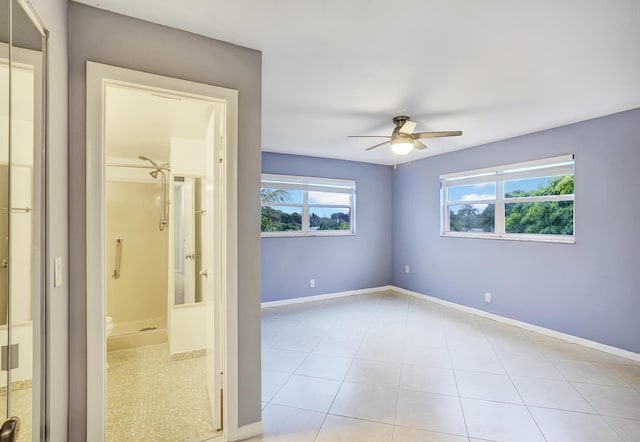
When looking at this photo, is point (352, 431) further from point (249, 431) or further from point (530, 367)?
point (530, 367)

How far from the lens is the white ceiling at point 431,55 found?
157 centimetres

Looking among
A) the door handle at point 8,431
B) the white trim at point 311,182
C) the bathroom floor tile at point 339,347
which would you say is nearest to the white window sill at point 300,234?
the white trim at point 311,182

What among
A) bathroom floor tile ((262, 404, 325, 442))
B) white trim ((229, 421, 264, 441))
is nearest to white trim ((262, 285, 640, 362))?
bathroom floor tile ((262, 404, 325, 442))

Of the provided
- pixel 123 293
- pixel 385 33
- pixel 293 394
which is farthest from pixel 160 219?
pixel 385 33

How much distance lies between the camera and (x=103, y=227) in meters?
1.55

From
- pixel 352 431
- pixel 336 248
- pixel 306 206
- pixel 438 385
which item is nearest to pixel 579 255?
pixel 438 385

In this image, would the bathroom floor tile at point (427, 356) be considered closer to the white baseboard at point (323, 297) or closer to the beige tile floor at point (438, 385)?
the beige tile floor at point (438, 385)

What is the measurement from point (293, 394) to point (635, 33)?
126 inches

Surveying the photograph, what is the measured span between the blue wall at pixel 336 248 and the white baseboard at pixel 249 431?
2.81 metres

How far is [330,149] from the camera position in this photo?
4.70 metres

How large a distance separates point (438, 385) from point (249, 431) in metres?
1.53

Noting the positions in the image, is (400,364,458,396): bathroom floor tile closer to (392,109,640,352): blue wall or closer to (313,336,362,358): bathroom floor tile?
(313,336,362,358): bathroom floor tile

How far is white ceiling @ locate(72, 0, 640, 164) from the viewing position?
1.57 m

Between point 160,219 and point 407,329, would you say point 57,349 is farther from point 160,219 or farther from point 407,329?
point 407,329
